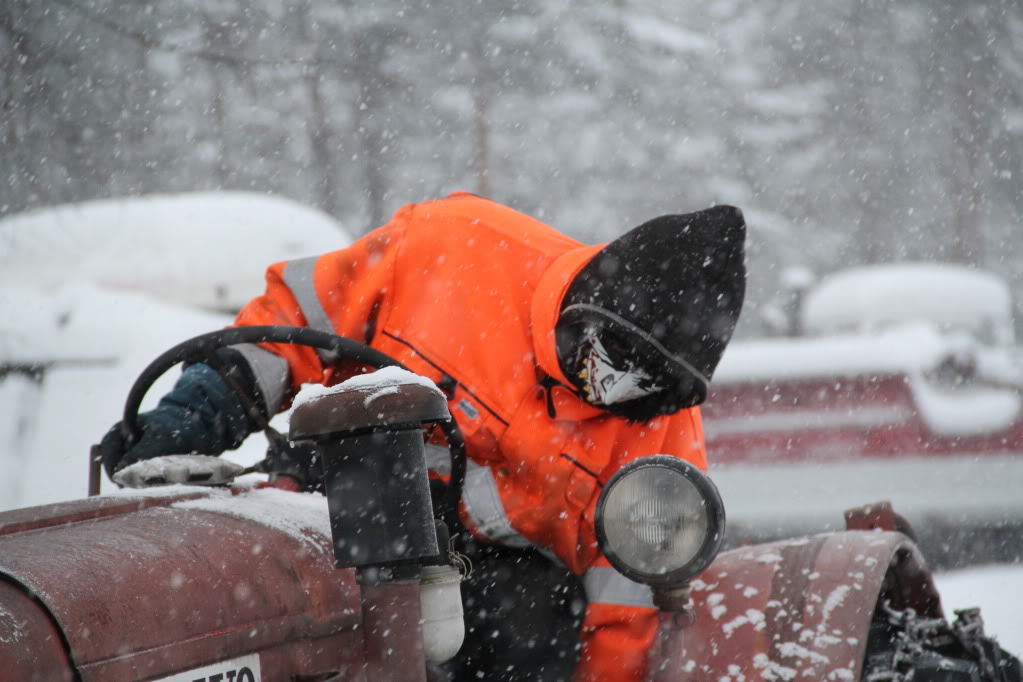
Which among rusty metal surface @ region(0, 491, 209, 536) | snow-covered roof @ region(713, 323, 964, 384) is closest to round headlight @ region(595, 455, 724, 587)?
rusty metal surface @ region(0, 491, 209, 536)

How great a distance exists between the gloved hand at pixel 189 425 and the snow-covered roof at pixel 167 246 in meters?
2.93

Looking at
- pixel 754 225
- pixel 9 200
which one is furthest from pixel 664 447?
pixel 754 225

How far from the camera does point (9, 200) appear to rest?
20.1 ft

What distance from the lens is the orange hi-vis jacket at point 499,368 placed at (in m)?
2.21

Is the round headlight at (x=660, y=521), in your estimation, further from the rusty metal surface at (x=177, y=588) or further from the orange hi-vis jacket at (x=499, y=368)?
the orange hi-vis jacket at (x=499, y=368)

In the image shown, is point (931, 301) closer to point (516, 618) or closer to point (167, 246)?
point (167, 246)

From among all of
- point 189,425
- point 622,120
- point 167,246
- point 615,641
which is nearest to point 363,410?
point 189,425

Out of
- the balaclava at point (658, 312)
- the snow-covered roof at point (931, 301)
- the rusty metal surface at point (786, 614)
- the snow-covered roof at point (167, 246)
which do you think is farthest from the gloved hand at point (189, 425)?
the snow-covered roof at point (931, 301)

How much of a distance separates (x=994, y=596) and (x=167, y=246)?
4.20 meters

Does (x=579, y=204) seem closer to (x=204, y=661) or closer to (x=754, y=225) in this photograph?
(x=754, y=225)

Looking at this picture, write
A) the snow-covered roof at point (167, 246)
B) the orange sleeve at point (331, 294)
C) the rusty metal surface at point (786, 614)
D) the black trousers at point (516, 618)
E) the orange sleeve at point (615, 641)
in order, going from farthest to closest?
1. the snow-covered roof at point (167, 246)
2. the orange sleeve at point (331, 294)
3. the black trousers at point (516, 618)
4. the orange sleeve at point (615, 641)
5. the rusty metal surface at point (786, 614)

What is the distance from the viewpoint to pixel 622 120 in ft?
66.8

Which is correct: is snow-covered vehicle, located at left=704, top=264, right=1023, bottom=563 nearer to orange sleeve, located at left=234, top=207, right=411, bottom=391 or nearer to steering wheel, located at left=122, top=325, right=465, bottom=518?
orange sleeve, located at left=234, top=207, right=411, bottom=391

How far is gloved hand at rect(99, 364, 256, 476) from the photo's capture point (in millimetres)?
1987
